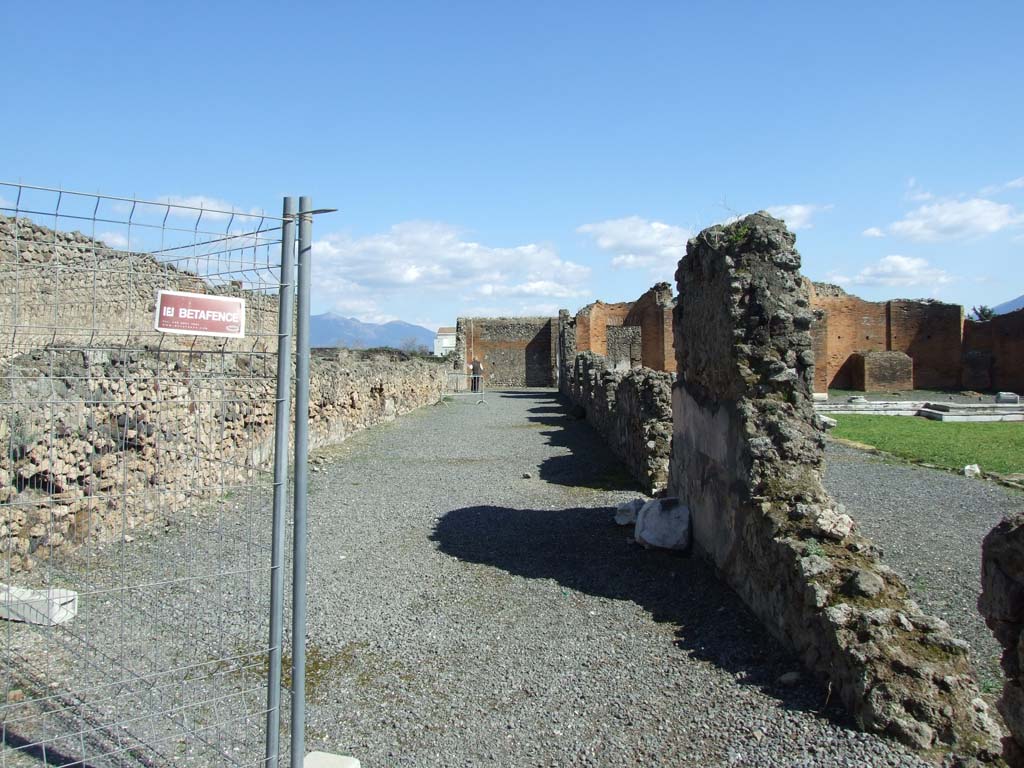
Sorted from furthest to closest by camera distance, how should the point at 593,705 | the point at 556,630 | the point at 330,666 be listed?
1. the point at 556,630
2. the point at 330,666
3. the point at 593,705

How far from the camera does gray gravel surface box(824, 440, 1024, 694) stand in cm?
523

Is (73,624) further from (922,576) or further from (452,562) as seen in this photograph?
(922,576)

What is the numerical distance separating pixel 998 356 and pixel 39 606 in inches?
1504

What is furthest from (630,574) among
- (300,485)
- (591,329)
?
(591,329)

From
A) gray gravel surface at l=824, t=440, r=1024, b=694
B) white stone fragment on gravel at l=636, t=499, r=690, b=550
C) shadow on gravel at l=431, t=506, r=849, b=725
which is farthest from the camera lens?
white stone fragment on gravel at l=636, t=499, r=690, b=550

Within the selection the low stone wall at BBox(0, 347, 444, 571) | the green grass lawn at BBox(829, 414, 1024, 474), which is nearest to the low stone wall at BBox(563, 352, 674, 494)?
the green grass lawn at BBox(829, 414, 1024, 474)

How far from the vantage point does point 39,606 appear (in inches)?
182

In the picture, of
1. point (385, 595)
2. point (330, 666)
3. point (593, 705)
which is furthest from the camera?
point (385, 595)

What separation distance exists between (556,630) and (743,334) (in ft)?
10.0

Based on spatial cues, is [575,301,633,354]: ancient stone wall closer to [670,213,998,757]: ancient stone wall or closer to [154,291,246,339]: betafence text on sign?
[670,213,998,757]: ancient stone wall

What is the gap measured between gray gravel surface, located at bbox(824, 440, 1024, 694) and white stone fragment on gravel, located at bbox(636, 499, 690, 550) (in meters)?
1.79

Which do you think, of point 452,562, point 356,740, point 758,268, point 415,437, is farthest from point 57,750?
point 415,437

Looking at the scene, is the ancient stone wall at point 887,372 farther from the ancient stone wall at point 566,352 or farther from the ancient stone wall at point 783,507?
the ancient stone wall at point 783,507

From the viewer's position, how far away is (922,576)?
615cm
